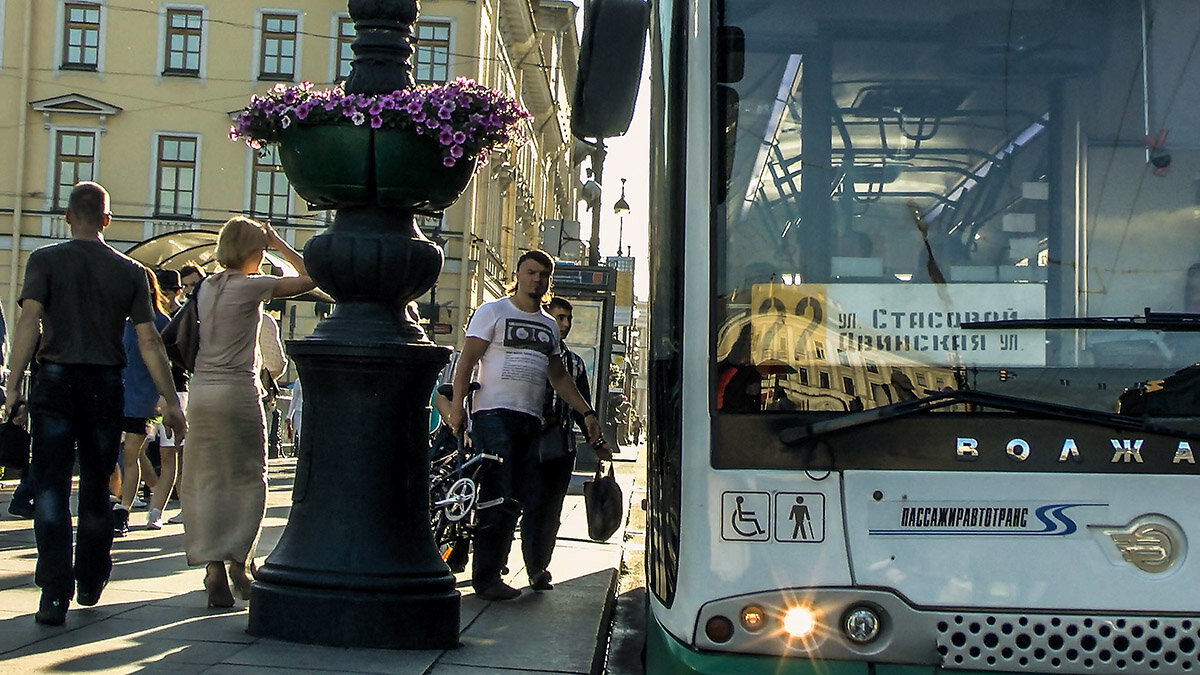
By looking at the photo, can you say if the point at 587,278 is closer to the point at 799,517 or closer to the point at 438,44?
the point at 799,517

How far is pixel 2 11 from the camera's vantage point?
40.4m

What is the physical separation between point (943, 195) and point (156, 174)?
129 ft

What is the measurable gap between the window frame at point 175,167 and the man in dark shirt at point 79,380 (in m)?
35.4

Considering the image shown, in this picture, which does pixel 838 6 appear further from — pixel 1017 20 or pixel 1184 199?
pixel 1184 199

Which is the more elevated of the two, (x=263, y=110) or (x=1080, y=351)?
(x=263, y=110)

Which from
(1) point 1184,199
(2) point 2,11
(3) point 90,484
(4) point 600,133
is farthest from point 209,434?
(2) point 2,11

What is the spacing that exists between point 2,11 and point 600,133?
39.5m

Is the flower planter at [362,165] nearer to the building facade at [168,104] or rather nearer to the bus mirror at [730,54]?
the bus mirror at [730,54]

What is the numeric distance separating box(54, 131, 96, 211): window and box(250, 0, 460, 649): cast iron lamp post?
35.8 metres

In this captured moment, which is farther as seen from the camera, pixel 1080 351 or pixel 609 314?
pixel 609 314

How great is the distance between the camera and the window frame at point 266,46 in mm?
42250

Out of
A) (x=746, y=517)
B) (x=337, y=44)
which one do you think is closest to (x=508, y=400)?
(x=746, y=517)

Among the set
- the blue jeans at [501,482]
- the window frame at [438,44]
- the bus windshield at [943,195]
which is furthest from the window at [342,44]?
the bus windshield at [943,195]

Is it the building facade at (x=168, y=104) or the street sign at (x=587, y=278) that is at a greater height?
the building facade at (x=168, y=104)
